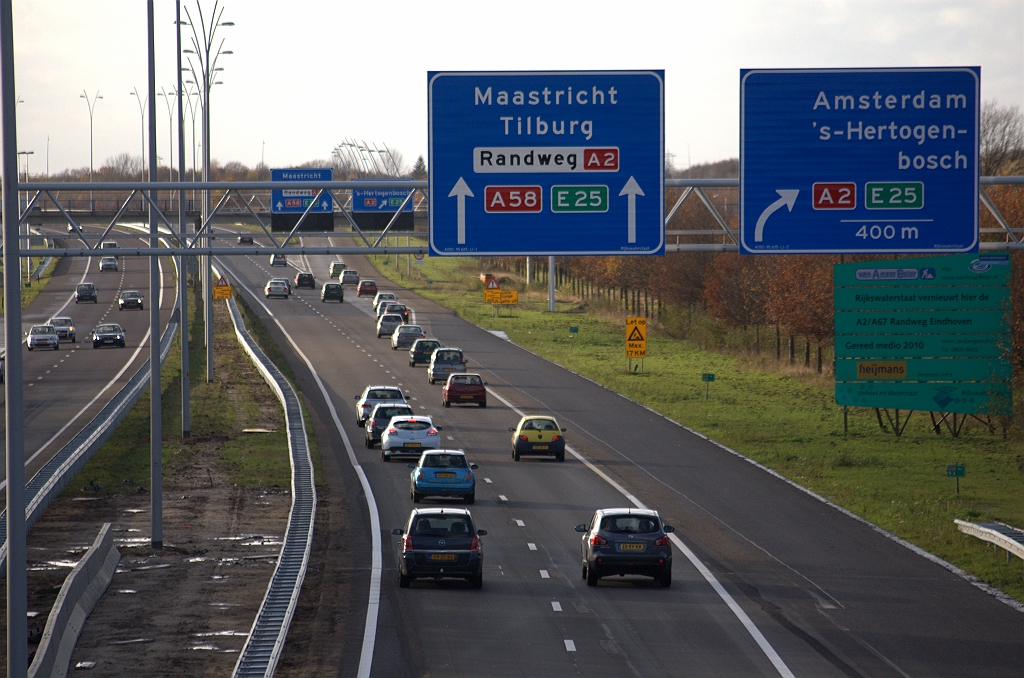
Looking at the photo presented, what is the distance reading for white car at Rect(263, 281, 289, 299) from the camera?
336ft

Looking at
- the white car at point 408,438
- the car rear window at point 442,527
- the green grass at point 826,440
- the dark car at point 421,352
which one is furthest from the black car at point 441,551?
the dark car at point 421,352

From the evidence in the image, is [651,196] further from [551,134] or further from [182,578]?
[182,578]

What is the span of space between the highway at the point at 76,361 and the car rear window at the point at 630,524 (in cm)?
1051

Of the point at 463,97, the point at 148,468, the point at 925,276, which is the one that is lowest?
the point at 148,468

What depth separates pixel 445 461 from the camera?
31375mm

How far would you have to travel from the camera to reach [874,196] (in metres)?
17.1

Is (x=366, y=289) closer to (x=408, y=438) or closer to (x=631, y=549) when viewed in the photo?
(x=408, y=438)

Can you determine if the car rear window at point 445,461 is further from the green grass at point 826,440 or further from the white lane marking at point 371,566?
the green grass at point 826,440

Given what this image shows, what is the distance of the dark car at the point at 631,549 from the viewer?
2228 cm

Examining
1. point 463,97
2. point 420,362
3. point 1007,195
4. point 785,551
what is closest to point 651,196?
point 463,97

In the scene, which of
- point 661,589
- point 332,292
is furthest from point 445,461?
point 332,292

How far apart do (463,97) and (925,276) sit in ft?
87.5

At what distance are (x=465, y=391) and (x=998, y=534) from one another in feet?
93.0

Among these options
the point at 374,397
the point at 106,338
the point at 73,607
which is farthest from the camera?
the point at 106,338
